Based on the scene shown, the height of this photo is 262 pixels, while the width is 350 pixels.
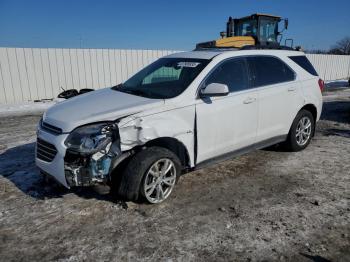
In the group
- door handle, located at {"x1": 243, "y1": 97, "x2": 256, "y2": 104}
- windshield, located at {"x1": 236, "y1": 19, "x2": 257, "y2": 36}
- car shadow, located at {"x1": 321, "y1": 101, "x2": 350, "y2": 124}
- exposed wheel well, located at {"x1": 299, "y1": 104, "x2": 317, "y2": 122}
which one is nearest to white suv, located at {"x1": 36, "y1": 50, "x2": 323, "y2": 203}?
door handle, located at {"x1": 243, "y1": 97, "x2": 256, "y2": 104}

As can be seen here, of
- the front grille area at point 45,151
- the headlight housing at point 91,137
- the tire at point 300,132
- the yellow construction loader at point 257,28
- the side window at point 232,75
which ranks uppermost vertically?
the yellow construction loader at point 257,28

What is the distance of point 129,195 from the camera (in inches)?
137

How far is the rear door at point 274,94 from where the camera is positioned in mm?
4703

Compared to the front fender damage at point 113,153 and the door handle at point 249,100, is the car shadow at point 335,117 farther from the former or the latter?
the front fender damage at point 113,153

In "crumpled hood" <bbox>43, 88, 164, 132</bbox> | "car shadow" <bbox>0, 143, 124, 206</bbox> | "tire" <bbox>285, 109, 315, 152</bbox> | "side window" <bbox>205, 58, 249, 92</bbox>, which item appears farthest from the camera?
"tire" <bbox>285, 109, 315, 152</bbox>

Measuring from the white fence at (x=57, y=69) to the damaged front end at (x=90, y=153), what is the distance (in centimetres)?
1224

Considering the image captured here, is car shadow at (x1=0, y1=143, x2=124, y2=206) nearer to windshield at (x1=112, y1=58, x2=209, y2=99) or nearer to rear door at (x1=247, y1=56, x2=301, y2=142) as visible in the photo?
windshield at (x1=112, y1=58, x2=209, y2=99)

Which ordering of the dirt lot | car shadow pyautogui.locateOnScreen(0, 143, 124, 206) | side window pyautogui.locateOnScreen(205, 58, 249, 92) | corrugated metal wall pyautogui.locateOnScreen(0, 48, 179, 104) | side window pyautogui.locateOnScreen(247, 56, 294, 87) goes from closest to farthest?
the dirt lot → car shadow pyautogui.locateOnScreen(0, 143, 124, 206) → side window pyautogui.locateOnScreen(205, 58, 249, 92) → side window pyautogui.locateOnScreen(247, 56, 294, 87) → corrugated metal wall pyautogui.locateOnScreen(0, 48, 179, 104)

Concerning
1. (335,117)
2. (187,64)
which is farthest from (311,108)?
(335,117)

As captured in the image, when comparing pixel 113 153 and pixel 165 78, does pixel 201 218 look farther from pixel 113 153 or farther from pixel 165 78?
pixel 165 78

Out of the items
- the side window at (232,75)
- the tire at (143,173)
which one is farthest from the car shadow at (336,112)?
the tire at (143,173)

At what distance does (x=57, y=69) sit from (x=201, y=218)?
13293 millimetres

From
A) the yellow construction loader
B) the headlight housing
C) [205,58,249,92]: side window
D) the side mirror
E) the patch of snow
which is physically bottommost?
the patch of snow

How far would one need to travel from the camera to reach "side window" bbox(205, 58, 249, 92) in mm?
4242
